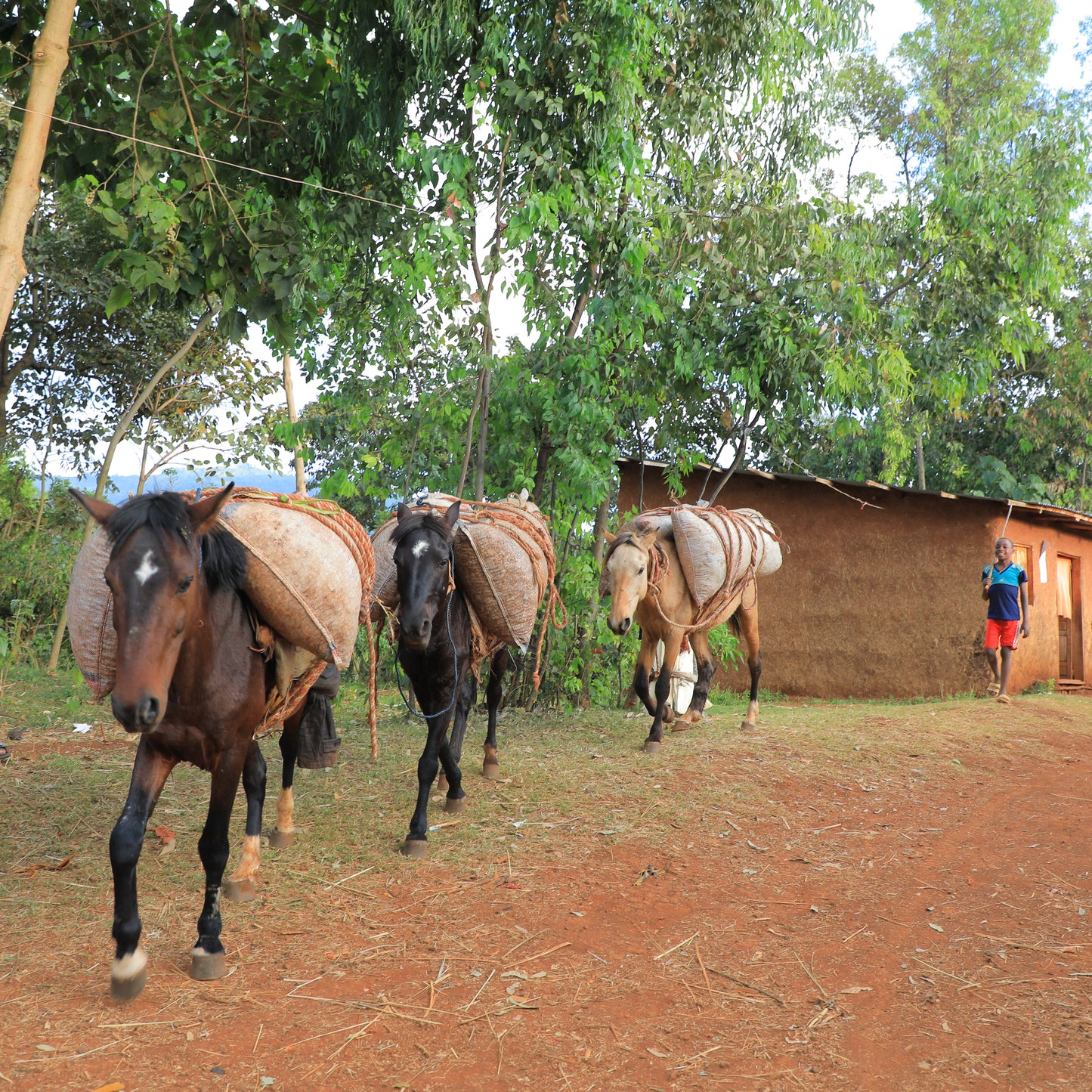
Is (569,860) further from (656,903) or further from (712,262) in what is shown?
(712,262)

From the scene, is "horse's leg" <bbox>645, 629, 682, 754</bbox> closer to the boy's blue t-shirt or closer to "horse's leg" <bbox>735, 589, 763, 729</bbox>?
"horse's leg" <bbox>735, 589, 763, 729</bbox>

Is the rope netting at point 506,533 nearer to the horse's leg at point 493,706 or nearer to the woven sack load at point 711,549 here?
the horse's leg at point 493,706

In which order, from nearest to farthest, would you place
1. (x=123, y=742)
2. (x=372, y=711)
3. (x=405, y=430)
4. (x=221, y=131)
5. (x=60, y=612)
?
(x=372, y=711)
(x=221, y=131)
(x=123, y=742)
(x=405, y=430)
(x=60, y=612)

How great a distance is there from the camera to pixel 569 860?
16.6 ft

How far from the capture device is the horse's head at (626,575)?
754cm

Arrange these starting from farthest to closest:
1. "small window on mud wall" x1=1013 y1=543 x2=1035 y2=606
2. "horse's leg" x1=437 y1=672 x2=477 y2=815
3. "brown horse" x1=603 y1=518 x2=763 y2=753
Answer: "small window on mud wall" x1=1013 y1=543 x2=1035 y2=606
"brown horse" x1=603 y1=518 x2=763 y2=753
"horse's leg" x1=437 y1=672 x2=477 y2=815

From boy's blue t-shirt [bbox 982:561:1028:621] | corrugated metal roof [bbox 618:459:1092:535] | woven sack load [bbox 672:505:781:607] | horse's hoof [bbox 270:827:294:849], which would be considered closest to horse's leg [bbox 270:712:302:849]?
horse's hoof [bbox 270:827:294:849]

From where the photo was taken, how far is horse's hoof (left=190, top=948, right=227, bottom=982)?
346cm

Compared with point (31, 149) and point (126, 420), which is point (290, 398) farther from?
point (31, 149)

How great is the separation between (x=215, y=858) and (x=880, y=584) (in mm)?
12368

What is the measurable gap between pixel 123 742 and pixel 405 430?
3812 mm

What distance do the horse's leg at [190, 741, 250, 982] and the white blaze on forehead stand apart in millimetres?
926

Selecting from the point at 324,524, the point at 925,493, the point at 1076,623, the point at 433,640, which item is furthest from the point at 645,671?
the point at 1076,623

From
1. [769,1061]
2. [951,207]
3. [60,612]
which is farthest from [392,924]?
[951,207]
